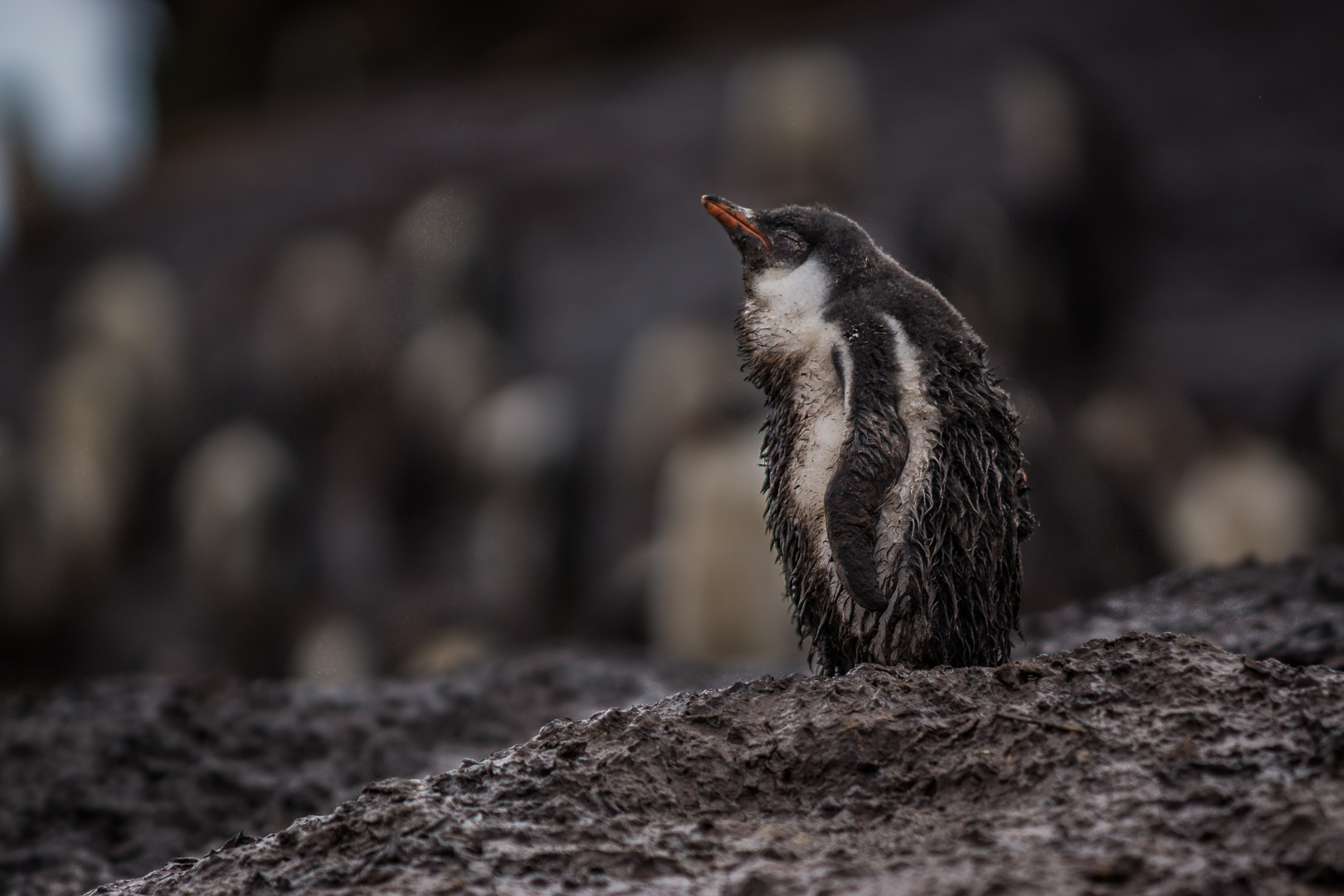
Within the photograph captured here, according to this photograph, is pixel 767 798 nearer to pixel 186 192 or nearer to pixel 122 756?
pixel 122 756

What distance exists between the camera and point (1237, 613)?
10.3 feet

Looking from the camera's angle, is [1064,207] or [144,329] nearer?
[1064,207]

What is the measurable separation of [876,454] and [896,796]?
0.60 meters

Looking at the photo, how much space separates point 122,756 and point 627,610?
4.89 meters

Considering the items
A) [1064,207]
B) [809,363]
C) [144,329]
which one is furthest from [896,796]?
[144,329]

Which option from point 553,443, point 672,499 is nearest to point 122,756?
point 672,499

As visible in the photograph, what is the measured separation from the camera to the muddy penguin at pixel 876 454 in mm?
2035

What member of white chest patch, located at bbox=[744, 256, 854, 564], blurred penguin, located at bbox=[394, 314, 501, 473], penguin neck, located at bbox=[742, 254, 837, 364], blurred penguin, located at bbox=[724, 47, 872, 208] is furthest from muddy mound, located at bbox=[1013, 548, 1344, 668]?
blurred penguin, located at bbox=[724, 47, 872, 208]

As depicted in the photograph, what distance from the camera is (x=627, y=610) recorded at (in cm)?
803

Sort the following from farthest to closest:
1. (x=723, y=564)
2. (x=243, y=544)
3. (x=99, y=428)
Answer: (x=99, y=428) → (x=243, y=544) → (x=723, y=564)

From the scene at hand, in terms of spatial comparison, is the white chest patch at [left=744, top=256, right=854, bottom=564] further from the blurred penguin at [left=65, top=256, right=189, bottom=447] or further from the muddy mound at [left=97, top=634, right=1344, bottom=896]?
the blurred penguin at [left=65, top=256, right=189, bottom=447]

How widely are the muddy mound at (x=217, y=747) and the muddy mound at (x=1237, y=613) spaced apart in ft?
3.84

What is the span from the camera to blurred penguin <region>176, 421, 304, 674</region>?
10492mm

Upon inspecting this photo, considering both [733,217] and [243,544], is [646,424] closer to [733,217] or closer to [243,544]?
[243,544]
